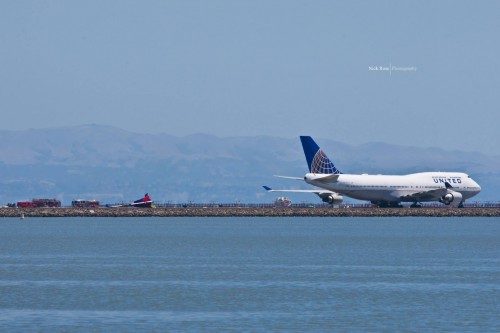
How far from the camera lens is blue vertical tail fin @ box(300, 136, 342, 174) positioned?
196 meters

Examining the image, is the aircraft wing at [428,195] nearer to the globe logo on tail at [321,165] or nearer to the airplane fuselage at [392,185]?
the airplane fuselage at [392,185]

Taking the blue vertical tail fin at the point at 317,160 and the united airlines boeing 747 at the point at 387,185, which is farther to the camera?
the blue vertical tail fin at the point at 317,160
